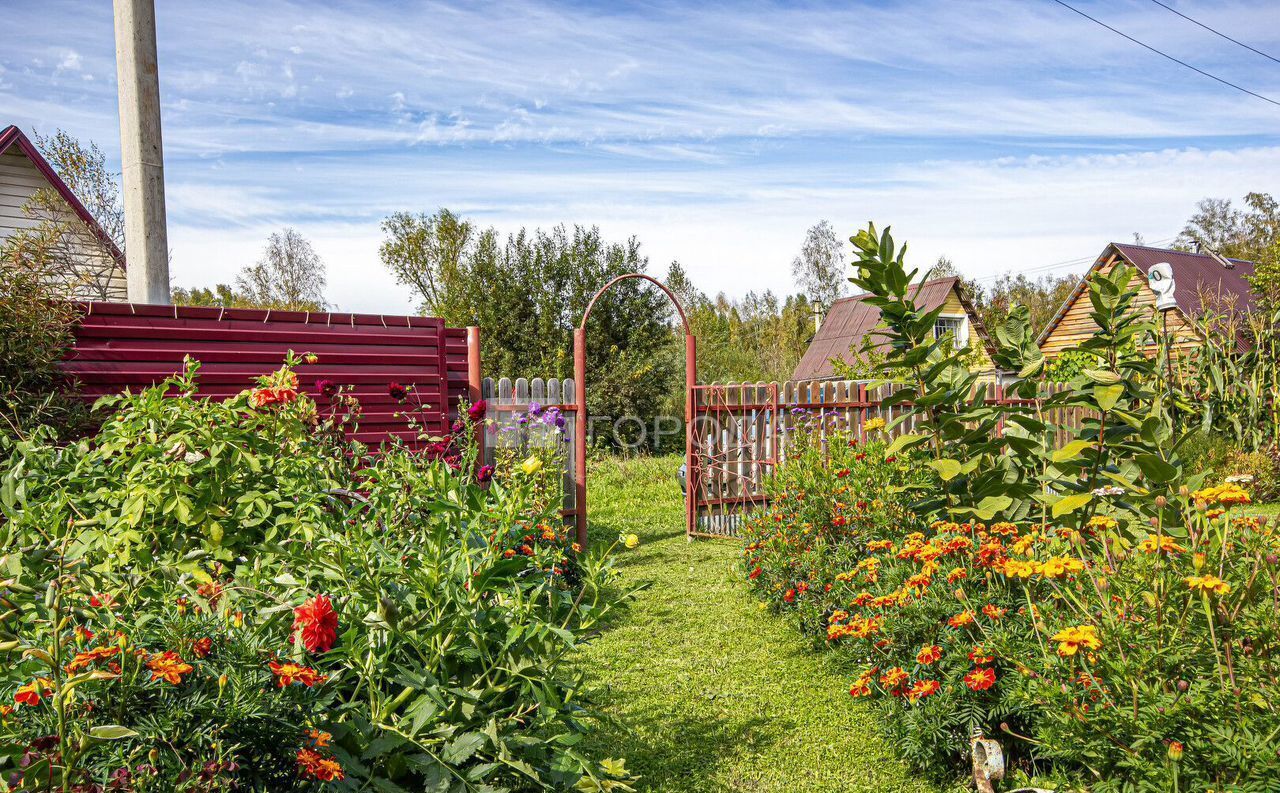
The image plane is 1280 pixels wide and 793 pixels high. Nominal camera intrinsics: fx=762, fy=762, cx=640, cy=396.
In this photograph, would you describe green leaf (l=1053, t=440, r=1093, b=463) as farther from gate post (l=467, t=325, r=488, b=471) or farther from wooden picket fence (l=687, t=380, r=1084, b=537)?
wooden picket fence (l=687, t=380, r=1084, b=537)

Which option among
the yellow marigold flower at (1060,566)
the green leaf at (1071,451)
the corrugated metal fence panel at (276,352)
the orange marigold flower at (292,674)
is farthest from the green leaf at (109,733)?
the green leaf at (1071,451)

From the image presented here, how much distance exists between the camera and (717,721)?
3479 millimetres

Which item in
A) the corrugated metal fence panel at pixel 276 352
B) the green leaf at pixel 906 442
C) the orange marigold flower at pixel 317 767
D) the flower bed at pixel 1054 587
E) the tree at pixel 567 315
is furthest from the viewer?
the tree at pixel 567 315

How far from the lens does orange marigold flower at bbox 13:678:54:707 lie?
1230mm

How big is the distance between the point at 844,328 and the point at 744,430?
664 inches

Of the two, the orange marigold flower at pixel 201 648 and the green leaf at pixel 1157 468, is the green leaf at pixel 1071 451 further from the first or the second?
the orange marigold flower at pixel 201 648

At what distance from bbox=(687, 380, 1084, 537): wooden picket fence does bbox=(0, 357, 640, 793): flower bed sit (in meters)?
5.15

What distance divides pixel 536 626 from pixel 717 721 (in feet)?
6.20

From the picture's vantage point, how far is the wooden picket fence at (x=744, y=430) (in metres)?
7.96

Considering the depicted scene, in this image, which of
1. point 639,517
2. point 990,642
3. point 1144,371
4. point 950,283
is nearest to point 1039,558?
point 990,642

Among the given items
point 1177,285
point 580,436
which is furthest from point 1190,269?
Answer: point 580,436

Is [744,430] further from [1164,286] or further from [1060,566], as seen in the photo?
[1164,286]

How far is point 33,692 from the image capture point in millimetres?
1239

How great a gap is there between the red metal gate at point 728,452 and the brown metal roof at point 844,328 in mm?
14853
